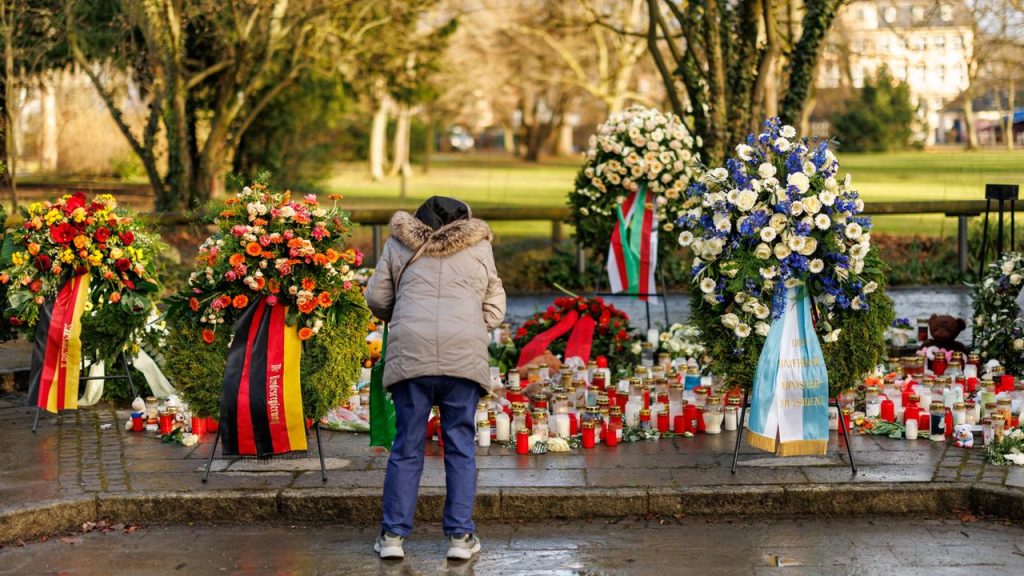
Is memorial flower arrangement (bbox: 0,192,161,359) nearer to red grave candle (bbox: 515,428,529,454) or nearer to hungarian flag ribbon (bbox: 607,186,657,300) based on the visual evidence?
red grave candle (bbox: 515,428,529,454)

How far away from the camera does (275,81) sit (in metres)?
23.3

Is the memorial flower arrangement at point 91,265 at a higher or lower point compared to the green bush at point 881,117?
lower

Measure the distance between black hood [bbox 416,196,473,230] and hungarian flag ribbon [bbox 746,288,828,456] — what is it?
2119 mm

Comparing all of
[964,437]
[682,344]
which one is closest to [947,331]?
[682,344]

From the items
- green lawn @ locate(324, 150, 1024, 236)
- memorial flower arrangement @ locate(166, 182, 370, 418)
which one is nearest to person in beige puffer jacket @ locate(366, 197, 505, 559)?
memorial flower arrangement @ locate(166, 182, 370, 418)

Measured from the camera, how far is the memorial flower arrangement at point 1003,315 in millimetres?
9422

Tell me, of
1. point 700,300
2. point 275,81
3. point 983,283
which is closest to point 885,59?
point 275,81

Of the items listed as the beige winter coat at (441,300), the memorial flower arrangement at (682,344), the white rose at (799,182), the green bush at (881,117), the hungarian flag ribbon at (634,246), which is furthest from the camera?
the green bush at (881,117)

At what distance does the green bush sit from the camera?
1610 inches

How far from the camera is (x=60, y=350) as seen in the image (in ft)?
28.4

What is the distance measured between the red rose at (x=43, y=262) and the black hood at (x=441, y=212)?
3794mm

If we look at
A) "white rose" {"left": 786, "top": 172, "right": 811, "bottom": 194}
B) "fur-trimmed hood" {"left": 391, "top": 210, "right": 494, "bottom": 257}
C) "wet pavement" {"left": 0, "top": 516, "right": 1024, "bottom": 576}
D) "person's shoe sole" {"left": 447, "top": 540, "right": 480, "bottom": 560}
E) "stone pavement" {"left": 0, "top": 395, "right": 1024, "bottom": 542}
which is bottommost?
"wet pavement" {"left": 0, "top": 516, "right": 1024, "bottom": 576}

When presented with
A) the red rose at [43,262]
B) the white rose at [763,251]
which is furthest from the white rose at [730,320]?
the red rose at [43,262]

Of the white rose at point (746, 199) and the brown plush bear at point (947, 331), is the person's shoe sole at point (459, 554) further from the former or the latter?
the brown plush bear at point (947, 331)
